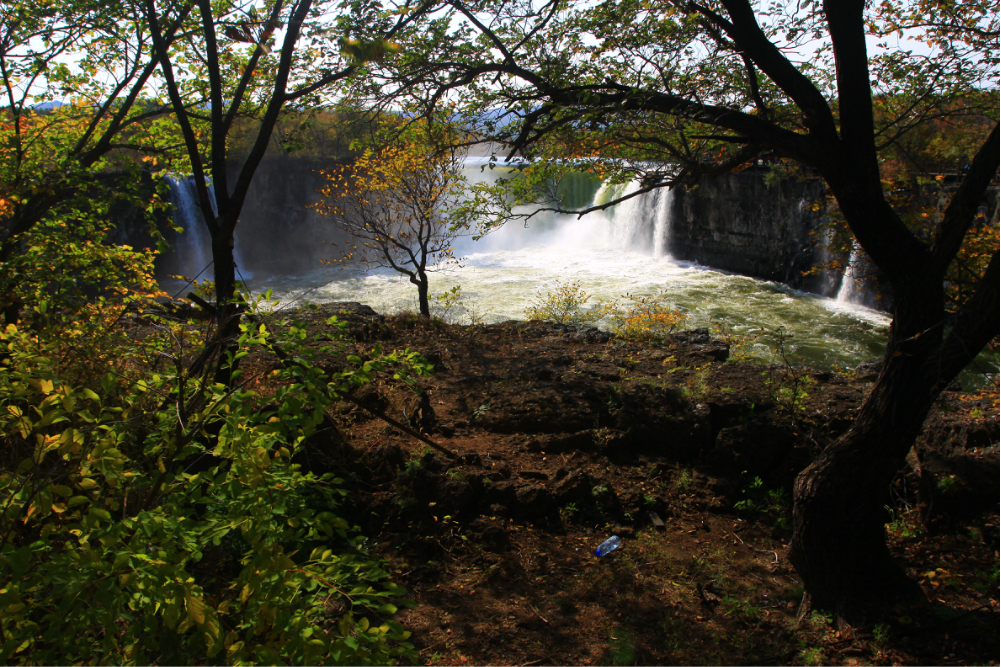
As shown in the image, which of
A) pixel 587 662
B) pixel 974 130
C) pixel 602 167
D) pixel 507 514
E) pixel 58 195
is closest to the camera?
pixel 587 662

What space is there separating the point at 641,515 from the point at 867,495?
1.58 meters

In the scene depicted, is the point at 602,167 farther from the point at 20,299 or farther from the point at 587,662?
the point at 20,299

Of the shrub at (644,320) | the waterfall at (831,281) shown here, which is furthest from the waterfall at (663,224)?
the shrub at (644,320)

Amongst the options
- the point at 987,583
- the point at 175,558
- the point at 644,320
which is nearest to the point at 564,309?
the point at 644,320

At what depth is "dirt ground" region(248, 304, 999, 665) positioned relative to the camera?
130 inches

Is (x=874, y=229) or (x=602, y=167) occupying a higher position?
(x=602, y=167)

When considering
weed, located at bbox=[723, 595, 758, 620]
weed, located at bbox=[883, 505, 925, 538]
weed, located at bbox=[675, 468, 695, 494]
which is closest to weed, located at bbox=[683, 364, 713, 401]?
Answer: weed, located at bbox=[675, 468, 695, 494]

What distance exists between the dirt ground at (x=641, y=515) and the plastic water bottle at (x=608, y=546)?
0.04m

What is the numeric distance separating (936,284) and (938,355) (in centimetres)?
43

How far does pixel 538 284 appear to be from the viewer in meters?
20.9

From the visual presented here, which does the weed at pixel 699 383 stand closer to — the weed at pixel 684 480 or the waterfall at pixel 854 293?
the weed at pixel 684 480

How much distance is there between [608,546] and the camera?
165 inches

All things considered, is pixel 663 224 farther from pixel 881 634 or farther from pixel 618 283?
pixel 881 634

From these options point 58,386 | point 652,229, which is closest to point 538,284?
point 652,229
